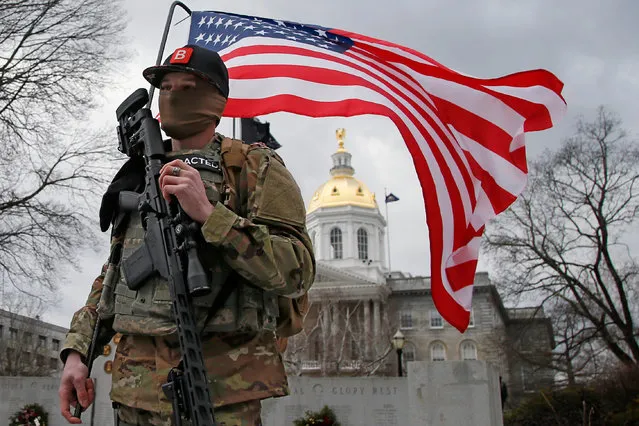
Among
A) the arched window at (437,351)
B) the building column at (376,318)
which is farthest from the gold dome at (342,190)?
the arched window at (437,351)

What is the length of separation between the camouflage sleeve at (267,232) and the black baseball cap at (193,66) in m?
0.33

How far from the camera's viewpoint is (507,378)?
182 ft

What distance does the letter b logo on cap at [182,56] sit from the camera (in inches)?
94.9

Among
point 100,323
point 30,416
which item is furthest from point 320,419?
point 100,323

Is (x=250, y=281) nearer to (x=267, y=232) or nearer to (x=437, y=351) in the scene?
(x=267, y=232)

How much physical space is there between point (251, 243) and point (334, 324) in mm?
47601

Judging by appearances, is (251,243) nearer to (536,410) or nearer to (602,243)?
(536,410)

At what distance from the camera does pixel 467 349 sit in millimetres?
64438

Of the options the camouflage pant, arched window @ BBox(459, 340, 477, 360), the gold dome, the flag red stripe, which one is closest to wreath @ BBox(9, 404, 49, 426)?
the flag red stripe

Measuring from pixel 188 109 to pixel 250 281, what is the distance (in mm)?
765

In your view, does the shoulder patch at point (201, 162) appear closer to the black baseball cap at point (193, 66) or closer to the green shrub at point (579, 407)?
the black baseball cap at point (193, 66)

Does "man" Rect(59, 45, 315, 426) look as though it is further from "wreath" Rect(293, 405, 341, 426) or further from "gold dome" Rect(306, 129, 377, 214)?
"gold dome" Rect(306, 129, 377, 214)

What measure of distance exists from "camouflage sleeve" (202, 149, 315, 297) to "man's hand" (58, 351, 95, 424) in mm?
749

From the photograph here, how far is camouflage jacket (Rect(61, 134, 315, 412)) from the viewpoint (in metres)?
2.06
